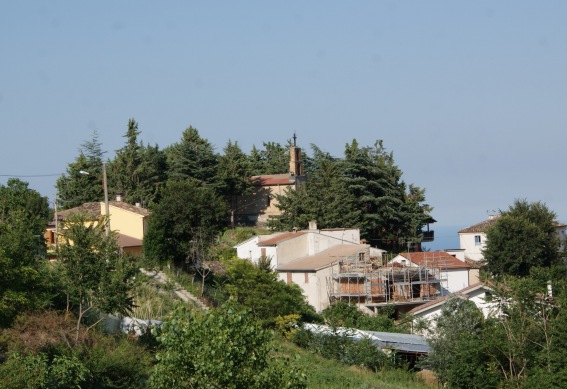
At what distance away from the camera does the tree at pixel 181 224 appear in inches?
2023

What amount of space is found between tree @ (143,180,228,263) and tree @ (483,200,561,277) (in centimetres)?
1959

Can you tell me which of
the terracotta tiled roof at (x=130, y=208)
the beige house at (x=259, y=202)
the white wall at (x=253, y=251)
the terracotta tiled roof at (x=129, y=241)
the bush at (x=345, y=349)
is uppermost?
the beige house at (x=259, y=202)

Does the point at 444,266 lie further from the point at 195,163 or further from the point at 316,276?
the point at 195,163

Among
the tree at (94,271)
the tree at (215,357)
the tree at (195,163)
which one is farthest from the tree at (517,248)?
the tree at (215,357)

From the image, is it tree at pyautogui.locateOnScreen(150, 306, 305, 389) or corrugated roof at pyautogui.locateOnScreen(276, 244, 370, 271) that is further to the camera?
corrugated roof at pyautogui.locateOnScreen(276, 244, 370, 271)

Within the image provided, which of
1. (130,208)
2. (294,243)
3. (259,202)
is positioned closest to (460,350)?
(294,243)

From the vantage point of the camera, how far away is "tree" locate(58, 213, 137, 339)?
34188 mm

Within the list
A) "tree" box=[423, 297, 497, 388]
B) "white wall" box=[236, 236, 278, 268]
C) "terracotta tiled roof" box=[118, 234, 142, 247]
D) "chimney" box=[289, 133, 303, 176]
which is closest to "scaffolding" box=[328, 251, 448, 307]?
"white wall" box=[236, 236, 278, 268]

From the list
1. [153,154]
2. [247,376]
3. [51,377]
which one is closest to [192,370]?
[247,376]

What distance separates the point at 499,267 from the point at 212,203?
2059cm

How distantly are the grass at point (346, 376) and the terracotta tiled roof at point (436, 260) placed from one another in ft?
61.9

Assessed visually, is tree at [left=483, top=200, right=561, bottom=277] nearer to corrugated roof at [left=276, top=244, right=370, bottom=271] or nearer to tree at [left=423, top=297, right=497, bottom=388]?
corrugated roof at [left=276, top=244, right=370, bottom=271]

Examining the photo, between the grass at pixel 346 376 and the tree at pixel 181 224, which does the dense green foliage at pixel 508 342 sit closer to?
the grass at pixel 346 376

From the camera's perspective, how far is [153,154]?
3113 inches
